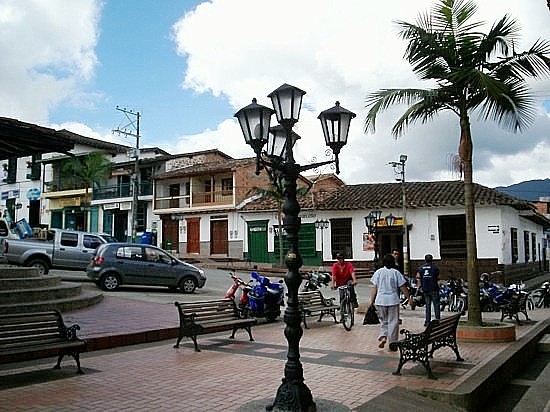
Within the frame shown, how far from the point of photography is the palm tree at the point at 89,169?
126 ft

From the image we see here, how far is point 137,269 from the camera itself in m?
17.5

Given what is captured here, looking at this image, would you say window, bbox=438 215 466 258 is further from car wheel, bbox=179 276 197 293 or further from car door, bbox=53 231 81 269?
car door, bbox=53 231 81 269

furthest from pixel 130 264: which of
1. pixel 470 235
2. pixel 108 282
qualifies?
pixel 470 235

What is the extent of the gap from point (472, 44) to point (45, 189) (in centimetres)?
3892

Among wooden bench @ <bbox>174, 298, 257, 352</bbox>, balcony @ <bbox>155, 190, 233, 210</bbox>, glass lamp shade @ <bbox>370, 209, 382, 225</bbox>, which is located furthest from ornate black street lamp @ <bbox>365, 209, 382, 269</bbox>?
wooden bench @ <bbox>174, 298, 257, 352</bbox>

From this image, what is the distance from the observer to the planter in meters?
9.77

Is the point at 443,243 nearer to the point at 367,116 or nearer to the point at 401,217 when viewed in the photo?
the point at 401,217

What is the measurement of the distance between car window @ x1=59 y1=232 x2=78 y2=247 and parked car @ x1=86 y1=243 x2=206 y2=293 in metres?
2.97

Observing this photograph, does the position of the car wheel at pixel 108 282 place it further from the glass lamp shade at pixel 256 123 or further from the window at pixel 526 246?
the window at pixel 526 246

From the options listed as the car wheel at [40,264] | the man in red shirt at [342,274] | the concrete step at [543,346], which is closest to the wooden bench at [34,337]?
the man in red shirt at [342,274]

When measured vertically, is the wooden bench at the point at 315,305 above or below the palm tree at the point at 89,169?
below

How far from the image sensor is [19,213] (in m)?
44.6

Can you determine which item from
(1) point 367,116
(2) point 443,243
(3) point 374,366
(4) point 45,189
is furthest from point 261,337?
(4) point 45,189

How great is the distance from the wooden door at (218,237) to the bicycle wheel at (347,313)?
74.0ft
